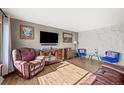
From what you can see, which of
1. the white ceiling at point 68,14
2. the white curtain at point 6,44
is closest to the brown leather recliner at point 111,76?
the white ceiling at point 68,14

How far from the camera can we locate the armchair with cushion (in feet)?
7.18

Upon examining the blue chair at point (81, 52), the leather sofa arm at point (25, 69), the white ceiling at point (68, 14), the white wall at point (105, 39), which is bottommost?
the leather sofa arm at point (25, 69)

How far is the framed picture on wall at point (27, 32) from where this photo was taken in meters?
2.91

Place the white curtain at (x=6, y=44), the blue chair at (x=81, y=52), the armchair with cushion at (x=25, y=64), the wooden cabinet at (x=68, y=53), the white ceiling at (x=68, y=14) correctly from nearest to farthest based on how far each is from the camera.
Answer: the white ceiling at (x=68, y=14)
the armchair with cushion at (x=25, y=64)
the white curtain at (x=6, y=44)
the wooden cabinet at (x=68, y=53)
the blue chair at (x=81, y=52)

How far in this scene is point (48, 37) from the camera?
12.1ft

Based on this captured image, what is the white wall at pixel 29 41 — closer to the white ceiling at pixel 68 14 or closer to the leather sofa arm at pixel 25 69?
the white ceiling at pixel 68 14

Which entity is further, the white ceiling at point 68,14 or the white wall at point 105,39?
the white wall at point 105,39

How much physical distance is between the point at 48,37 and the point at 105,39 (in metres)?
2.15

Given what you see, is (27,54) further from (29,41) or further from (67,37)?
(67,37)

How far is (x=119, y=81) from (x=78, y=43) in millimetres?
3965

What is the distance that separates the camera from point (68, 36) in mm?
4504

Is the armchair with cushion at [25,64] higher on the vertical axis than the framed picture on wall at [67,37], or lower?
lower
